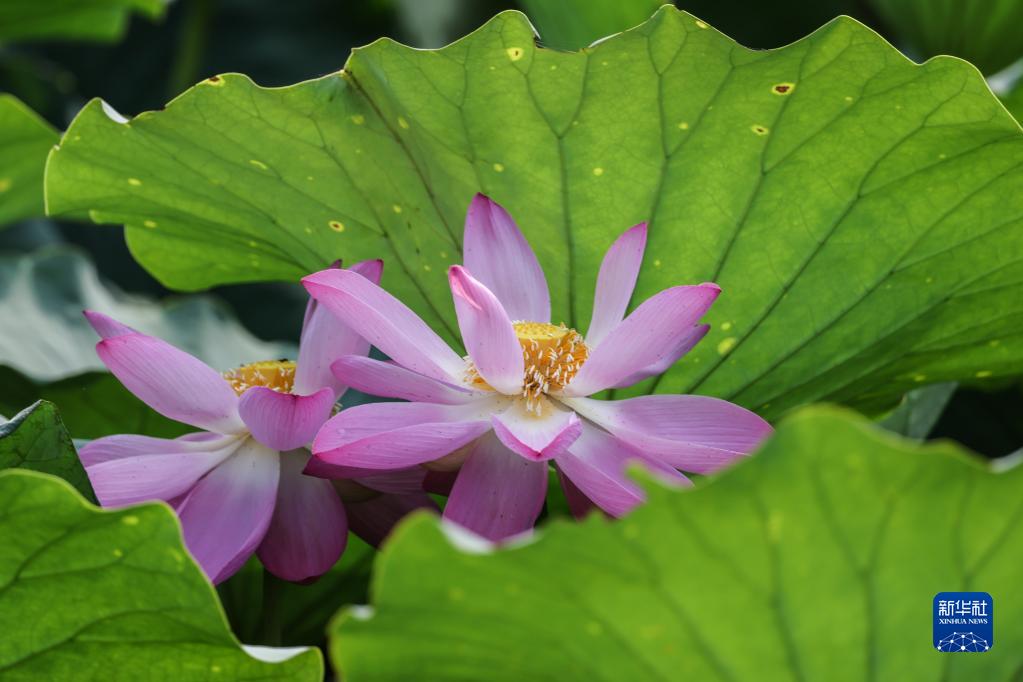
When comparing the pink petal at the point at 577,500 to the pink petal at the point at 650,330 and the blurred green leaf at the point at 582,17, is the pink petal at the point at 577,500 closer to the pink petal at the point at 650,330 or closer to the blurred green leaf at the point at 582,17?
the pink petal at the point at 650,330

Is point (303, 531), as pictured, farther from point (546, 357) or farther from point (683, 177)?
point (683, 177)

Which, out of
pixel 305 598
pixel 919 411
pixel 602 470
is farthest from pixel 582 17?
pixel 602 470

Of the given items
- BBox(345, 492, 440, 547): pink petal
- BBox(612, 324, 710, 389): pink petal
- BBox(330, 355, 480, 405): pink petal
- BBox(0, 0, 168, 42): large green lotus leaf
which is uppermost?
BBox(0, 0, 168, 42): large green lotus leaf

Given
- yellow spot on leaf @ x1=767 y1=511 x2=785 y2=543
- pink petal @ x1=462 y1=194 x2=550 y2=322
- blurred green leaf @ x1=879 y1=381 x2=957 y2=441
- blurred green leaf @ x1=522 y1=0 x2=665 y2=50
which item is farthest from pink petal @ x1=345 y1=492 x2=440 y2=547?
blurred green leaf @ x1=522 y1=0 x2=665 y2=50

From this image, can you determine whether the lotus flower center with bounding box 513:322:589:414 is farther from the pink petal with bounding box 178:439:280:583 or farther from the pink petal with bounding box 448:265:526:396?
the pink petal with bounding box 178:439:280:583

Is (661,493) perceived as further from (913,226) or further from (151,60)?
(151,60)

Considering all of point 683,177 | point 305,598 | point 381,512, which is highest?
point 683,177

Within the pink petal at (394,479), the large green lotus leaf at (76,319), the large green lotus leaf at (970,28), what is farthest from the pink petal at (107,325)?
the large green lotus leaf at (970,28)

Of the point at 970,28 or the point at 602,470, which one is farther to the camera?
the point at 970,28
